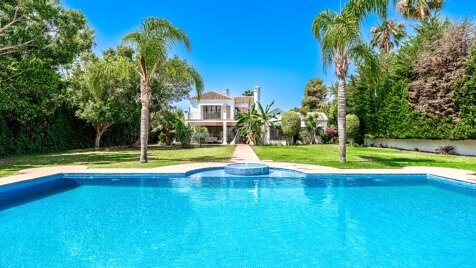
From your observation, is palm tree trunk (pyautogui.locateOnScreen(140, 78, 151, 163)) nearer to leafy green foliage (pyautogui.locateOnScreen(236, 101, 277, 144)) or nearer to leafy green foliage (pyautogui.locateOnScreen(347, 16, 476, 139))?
leafy green foliage (pyautogui.locateOnScreen(347, 16, 476, 139))

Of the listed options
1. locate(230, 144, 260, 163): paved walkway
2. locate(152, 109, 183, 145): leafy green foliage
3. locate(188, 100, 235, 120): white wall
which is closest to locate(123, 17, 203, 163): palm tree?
locate(230, 144, 260, 163): paved walkway

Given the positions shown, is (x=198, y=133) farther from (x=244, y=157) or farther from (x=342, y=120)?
(x=342, y=120)

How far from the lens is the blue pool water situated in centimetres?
465

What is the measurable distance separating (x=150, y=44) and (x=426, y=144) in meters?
21.5

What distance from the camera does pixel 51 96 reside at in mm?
18734

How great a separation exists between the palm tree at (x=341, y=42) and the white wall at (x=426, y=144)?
10.6m

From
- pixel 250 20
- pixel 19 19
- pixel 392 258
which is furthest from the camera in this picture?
pixel 250 20

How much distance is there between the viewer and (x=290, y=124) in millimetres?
33125

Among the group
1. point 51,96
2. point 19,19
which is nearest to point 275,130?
point 51,96

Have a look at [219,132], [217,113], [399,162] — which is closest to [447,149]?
[399,162]

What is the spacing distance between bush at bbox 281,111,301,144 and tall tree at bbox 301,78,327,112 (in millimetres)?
27154

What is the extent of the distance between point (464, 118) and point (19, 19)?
85.8 feet

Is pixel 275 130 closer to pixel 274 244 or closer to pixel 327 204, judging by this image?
pixel 327 204

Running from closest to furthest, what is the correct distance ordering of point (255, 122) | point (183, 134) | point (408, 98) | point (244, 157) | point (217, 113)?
point (244, 157)
point (408, 98)
point (183, 134)
point (255, 122)
point (217, 113)
